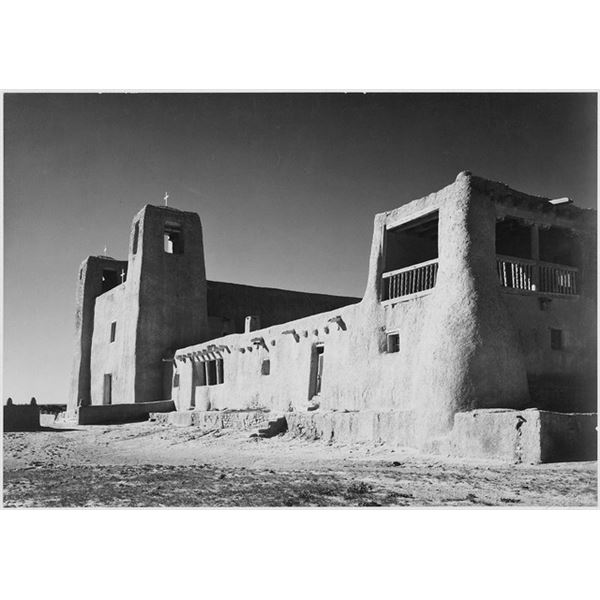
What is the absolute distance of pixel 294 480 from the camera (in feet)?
37.0

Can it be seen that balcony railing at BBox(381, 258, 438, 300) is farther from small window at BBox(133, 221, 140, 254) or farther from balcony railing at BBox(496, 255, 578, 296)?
small window at BBox(133, 221, 140, 254)

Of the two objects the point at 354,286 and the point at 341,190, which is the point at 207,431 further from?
the point at 341,190

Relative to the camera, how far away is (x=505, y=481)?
1016 cm

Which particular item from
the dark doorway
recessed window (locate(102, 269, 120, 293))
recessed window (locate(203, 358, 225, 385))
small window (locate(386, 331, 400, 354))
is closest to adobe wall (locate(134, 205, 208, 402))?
recessed window (locate(203, 358, 225, 385))

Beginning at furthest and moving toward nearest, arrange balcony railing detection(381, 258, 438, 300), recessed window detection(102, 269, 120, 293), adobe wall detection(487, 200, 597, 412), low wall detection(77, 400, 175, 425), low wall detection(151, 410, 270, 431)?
recessed window detection(102, 269, 120, 293) < low wall detection(77, 400, 175, 425) < low wall detection(151, 410, 270, 431) < balcony railing detection(381, 258, 438, 300) < adobe wall detection(487, 200, 597, 412)

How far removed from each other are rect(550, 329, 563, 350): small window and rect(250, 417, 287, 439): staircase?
6037 millimetres

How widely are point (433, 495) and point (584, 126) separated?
6052mm

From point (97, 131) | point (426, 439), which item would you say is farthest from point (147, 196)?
point (426, 439)

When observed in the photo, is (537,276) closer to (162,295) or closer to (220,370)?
(220,370)

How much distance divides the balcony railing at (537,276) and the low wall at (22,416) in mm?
15676

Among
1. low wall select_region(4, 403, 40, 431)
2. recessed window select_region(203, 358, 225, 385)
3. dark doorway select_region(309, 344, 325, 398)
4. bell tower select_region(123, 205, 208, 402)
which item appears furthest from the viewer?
bell tower select_region(123, 205, 208, 402)

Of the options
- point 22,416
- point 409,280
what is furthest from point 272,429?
point 22,416

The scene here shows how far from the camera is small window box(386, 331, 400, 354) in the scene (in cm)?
1551

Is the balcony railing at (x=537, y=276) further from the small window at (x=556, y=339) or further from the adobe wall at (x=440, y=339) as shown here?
the small window at (x=556, y=339)
